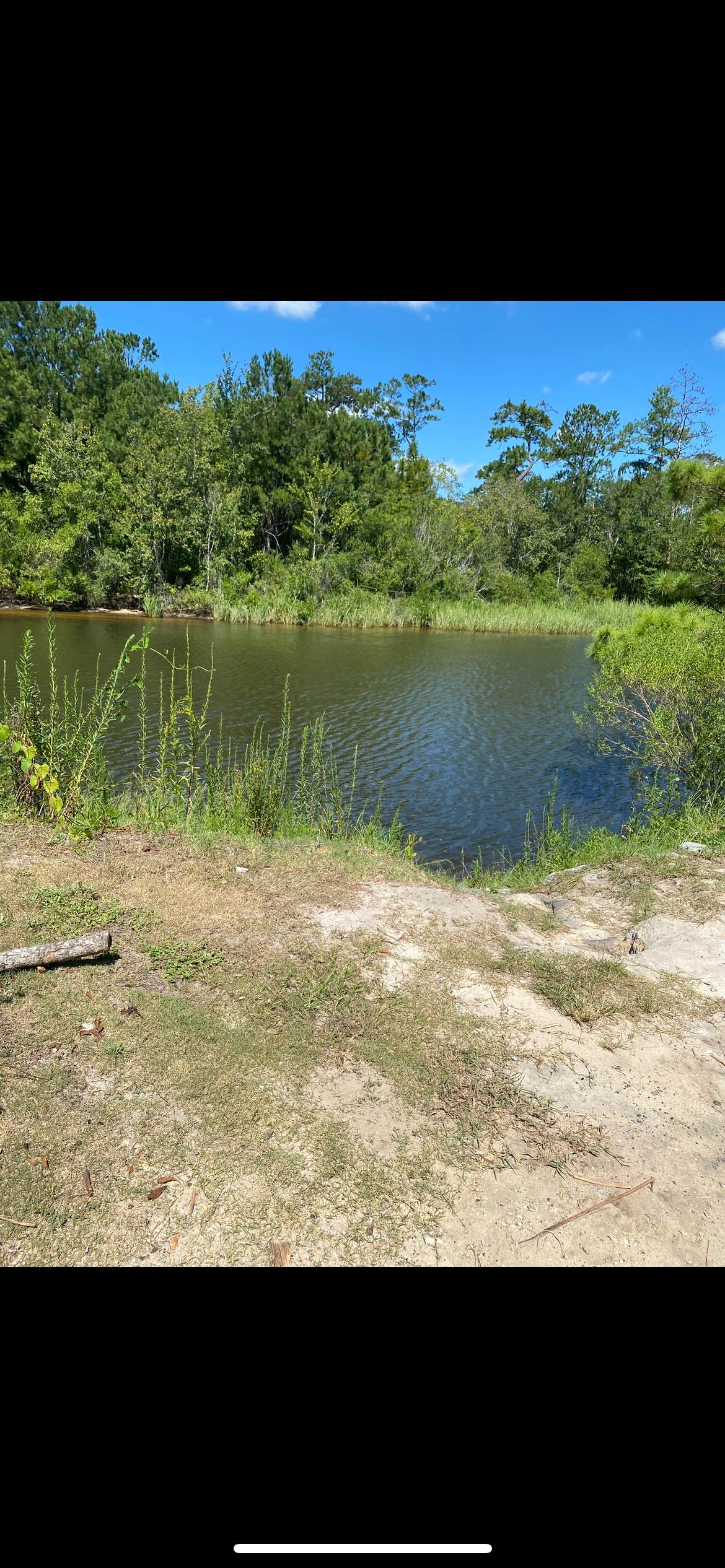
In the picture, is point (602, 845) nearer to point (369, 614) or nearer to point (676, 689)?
point (676, 689)

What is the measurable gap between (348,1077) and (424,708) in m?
11.9

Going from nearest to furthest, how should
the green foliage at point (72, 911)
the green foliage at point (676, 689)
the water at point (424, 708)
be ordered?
the green foliage at point (72, 911)
the green foliage at point (676, 689)
the water at point (424, 708)

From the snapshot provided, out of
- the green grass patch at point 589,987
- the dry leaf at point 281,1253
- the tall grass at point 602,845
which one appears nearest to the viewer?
the dry leaf at point 281,1253

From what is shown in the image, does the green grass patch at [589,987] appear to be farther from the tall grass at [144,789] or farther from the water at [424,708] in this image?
the water at [424,708]

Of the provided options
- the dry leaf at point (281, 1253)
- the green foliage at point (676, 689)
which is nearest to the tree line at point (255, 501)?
the green foliage at point (676, 689)

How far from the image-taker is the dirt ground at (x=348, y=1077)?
2299mm

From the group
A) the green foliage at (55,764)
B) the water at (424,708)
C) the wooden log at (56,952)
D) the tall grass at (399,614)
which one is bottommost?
the water at (424,708)

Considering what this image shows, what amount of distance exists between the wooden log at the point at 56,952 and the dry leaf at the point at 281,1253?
1.66m

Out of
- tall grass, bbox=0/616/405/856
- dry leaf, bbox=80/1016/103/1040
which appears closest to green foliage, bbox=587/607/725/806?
tall grass, bbox=0/616/405/856

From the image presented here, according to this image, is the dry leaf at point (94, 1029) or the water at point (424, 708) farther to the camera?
the water at point (424, 708)

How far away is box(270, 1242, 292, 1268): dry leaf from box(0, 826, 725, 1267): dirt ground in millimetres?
23

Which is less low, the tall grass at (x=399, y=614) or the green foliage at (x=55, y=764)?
the tall grass at (x=399, y=614)
